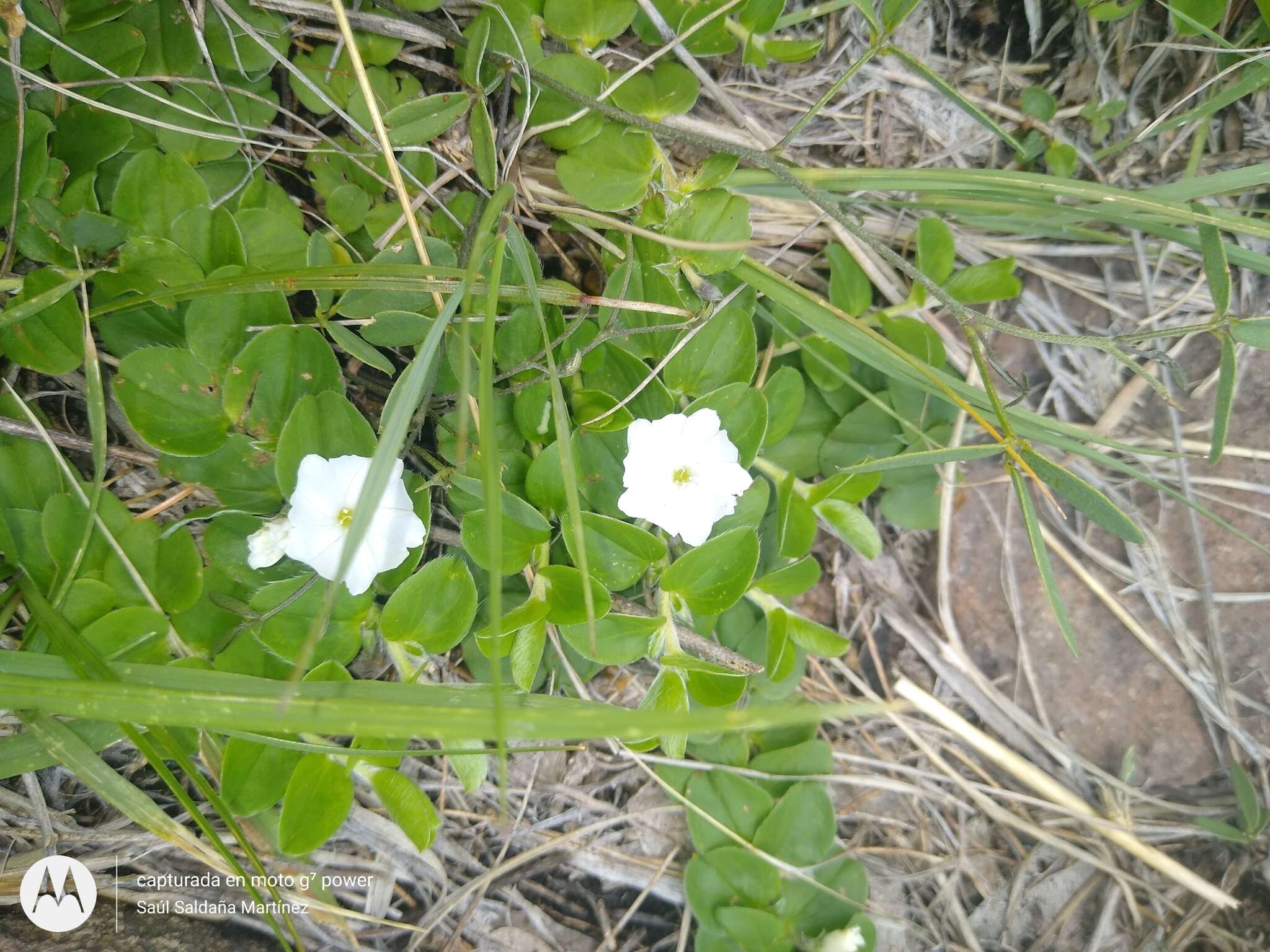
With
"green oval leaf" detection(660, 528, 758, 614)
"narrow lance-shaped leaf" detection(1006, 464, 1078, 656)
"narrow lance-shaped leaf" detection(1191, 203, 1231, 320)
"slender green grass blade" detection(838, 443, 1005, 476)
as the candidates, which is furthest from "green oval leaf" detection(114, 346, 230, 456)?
"narrow lance-shaped leaf" detection(1191, 203, 1231, 320)

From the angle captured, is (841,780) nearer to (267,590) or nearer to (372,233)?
(267,590)

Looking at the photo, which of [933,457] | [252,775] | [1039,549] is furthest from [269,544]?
[1039,549]

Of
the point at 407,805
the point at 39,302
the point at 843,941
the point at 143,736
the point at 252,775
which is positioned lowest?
the point at 843,941

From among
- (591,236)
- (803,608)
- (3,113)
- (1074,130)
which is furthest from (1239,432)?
(3,113)

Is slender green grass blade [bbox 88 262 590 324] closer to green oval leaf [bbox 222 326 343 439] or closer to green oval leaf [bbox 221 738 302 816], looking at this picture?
green oval leaf [bbox 222 326 343 439]

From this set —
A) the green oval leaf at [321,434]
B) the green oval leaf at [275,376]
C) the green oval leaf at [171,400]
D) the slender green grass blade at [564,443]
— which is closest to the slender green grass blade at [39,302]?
the green oval leaf at [171,400]

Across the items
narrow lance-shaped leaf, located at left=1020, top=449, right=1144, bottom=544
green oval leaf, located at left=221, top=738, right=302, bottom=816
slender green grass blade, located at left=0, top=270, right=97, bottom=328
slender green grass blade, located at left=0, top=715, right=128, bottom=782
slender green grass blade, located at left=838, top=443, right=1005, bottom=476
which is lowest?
green oval leaf, located at left=221, top=738, right=302, bottom=816

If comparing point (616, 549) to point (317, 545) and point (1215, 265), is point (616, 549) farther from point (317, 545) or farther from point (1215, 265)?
point (1215, 265)

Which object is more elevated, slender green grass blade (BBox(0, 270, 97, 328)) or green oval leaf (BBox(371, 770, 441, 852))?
slender green grass blade (BBox(0, 270, 97, 328))
